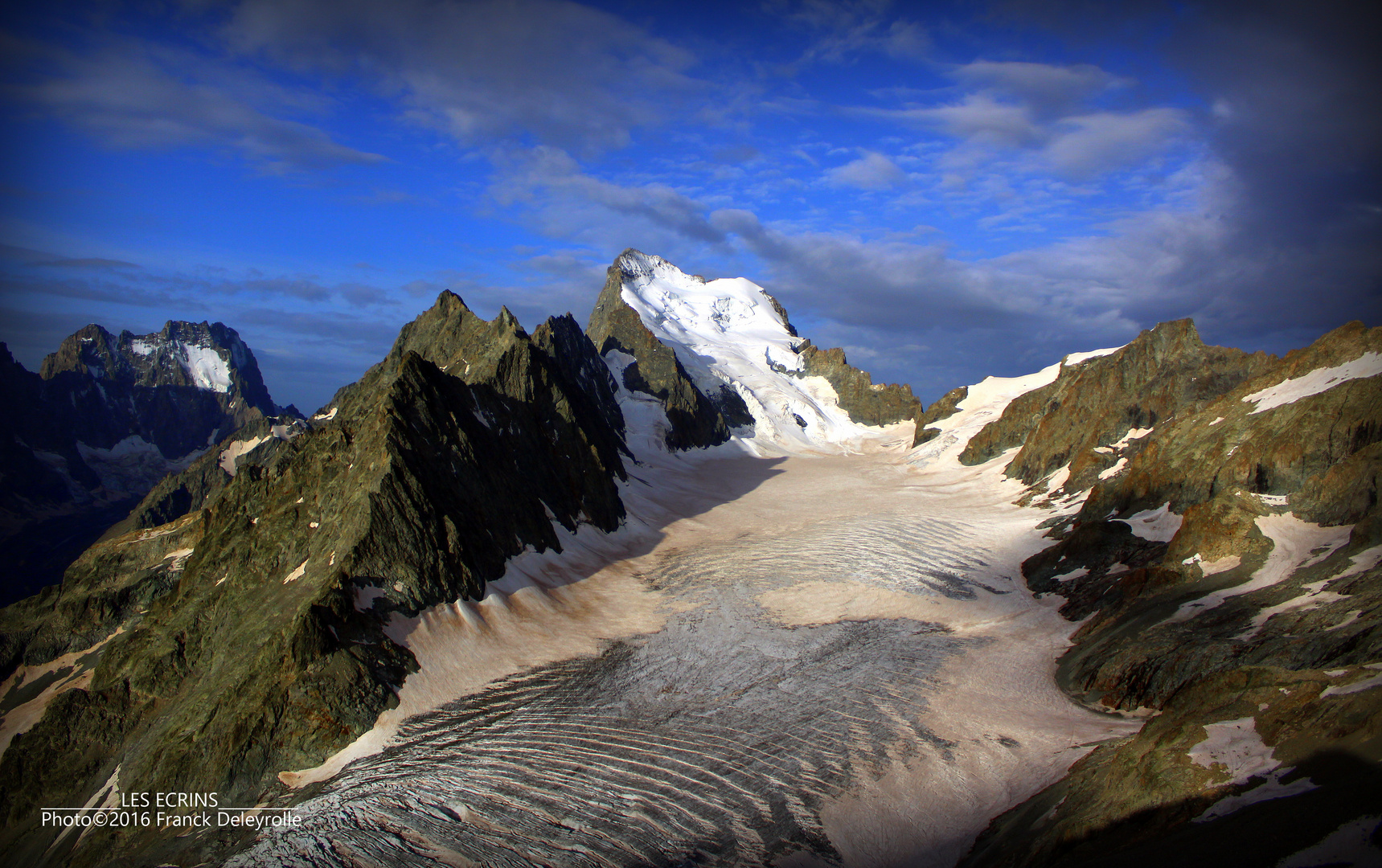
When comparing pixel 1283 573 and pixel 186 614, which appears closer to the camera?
pixel 1283 573

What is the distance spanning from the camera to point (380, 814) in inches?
802

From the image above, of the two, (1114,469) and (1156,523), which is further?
(1114,469)

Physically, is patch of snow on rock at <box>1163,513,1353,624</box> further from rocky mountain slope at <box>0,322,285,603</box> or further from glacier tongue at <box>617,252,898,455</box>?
rocky mountain slope at <box>0,322,285,603</box>

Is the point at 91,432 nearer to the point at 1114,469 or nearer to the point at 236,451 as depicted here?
the point at 236,451

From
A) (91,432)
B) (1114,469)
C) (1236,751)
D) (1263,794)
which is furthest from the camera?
(91,432)

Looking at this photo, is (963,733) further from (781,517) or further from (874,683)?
(781,517)

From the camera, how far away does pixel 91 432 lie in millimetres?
176125

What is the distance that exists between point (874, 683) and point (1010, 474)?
187 ft

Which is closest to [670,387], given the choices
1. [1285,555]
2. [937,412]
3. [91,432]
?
[937,412]

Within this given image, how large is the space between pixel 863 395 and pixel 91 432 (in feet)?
622

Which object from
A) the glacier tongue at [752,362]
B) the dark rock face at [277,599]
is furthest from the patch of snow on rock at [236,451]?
the dark rock face at [277,599]

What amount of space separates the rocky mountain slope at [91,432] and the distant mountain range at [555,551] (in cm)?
11000

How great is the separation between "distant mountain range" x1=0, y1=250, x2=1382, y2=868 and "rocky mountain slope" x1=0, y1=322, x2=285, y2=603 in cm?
11000

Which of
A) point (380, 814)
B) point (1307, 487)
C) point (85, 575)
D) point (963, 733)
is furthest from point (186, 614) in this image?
point (1307, 487)
